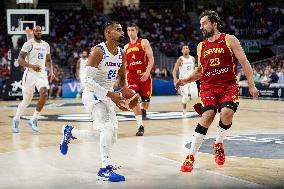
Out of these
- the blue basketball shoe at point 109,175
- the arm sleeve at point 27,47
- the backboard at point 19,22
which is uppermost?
the backboard at point 19,22

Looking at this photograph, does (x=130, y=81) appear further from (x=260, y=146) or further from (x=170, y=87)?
(x=170, y=87)

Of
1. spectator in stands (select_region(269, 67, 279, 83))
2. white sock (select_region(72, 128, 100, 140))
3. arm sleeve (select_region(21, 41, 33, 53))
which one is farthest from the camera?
spectator in stands (select_region(269, 67, 279, 83))

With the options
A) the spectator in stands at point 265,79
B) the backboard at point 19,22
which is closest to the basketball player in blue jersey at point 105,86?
the backboard at point 19,22

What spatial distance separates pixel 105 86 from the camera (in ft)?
23.2

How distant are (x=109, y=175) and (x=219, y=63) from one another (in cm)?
208

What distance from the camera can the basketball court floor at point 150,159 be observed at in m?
6.38

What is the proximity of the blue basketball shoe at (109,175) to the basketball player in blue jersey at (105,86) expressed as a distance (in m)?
0.02

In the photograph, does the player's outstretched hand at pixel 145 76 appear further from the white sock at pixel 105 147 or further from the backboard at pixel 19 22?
the backboard at pixel 19 22

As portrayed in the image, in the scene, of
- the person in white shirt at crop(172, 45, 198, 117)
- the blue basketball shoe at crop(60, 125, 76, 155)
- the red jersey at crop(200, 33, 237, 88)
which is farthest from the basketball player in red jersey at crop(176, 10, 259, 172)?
the person in white shirt at crop(172, 45, 198, 117)

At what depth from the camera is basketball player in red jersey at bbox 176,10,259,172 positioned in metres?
7.25

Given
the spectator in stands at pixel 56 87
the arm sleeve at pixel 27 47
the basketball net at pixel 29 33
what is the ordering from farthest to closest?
the spectator in stands at pixel 56 87 → the basketball net at pixel 29 33 → the arm sleeve at pixel 27 47

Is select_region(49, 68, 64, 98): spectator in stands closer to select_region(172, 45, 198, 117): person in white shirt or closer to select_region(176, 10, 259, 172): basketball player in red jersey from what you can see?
select_region(172, 45, 198, 117): person in white shirt

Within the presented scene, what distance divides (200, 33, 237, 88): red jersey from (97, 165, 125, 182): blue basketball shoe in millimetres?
1797

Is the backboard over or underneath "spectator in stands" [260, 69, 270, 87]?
over
